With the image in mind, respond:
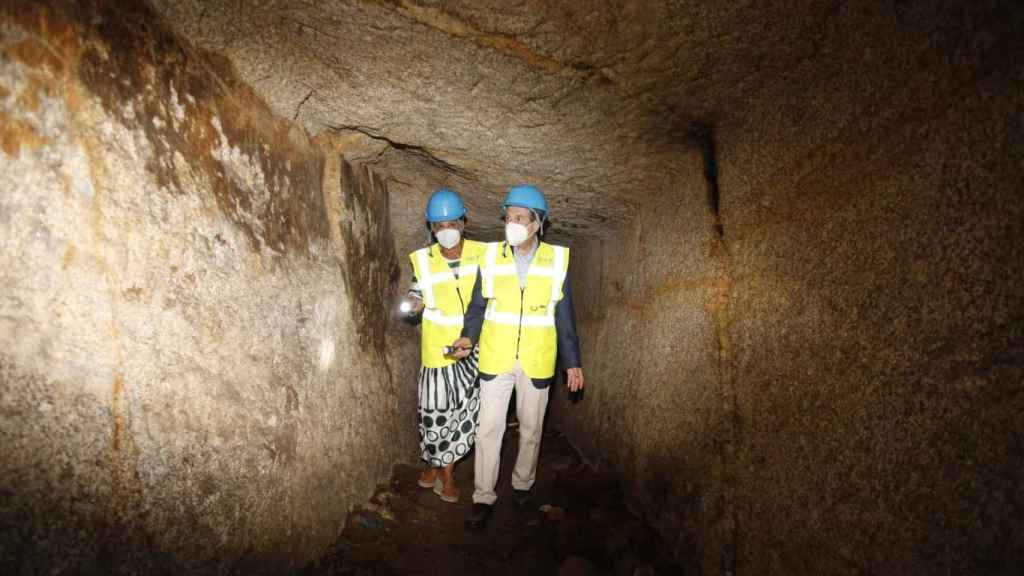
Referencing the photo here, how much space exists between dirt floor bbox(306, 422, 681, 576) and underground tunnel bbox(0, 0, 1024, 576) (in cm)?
3

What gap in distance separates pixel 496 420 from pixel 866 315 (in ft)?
7.07

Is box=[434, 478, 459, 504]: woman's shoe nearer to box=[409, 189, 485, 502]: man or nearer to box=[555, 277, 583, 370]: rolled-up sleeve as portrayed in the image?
box=[409, 189, 485, 502]: man

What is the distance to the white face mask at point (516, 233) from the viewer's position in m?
2.89

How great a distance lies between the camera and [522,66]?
196 cm

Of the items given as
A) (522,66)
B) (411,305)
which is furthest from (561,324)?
(522,66)

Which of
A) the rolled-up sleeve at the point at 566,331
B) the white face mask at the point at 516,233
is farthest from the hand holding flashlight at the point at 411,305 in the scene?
the rolled-up sleeve at the point at 566,331

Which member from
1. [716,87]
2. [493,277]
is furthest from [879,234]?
[493,277]

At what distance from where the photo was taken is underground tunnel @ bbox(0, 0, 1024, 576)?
1086 millimetres

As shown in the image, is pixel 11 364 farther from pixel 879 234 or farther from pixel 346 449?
pixel 879 234

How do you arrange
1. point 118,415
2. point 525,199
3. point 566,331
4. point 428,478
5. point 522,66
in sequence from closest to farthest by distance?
point 118,415 → point 522,66 → point 525,199 → point 566,331 → point 428,478

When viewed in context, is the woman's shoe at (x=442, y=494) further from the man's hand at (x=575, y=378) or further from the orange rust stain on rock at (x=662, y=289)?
the orange rust stain on rock at (x=662, y=289)

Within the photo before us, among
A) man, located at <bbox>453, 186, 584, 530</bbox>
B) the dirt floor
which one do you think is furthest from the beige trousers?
the dirt floor

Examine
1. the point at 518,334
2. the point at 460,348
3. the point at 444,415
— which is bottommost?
the point at 444,415

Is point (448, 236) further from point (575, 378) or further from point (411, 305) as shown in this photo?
point (575, 378)
